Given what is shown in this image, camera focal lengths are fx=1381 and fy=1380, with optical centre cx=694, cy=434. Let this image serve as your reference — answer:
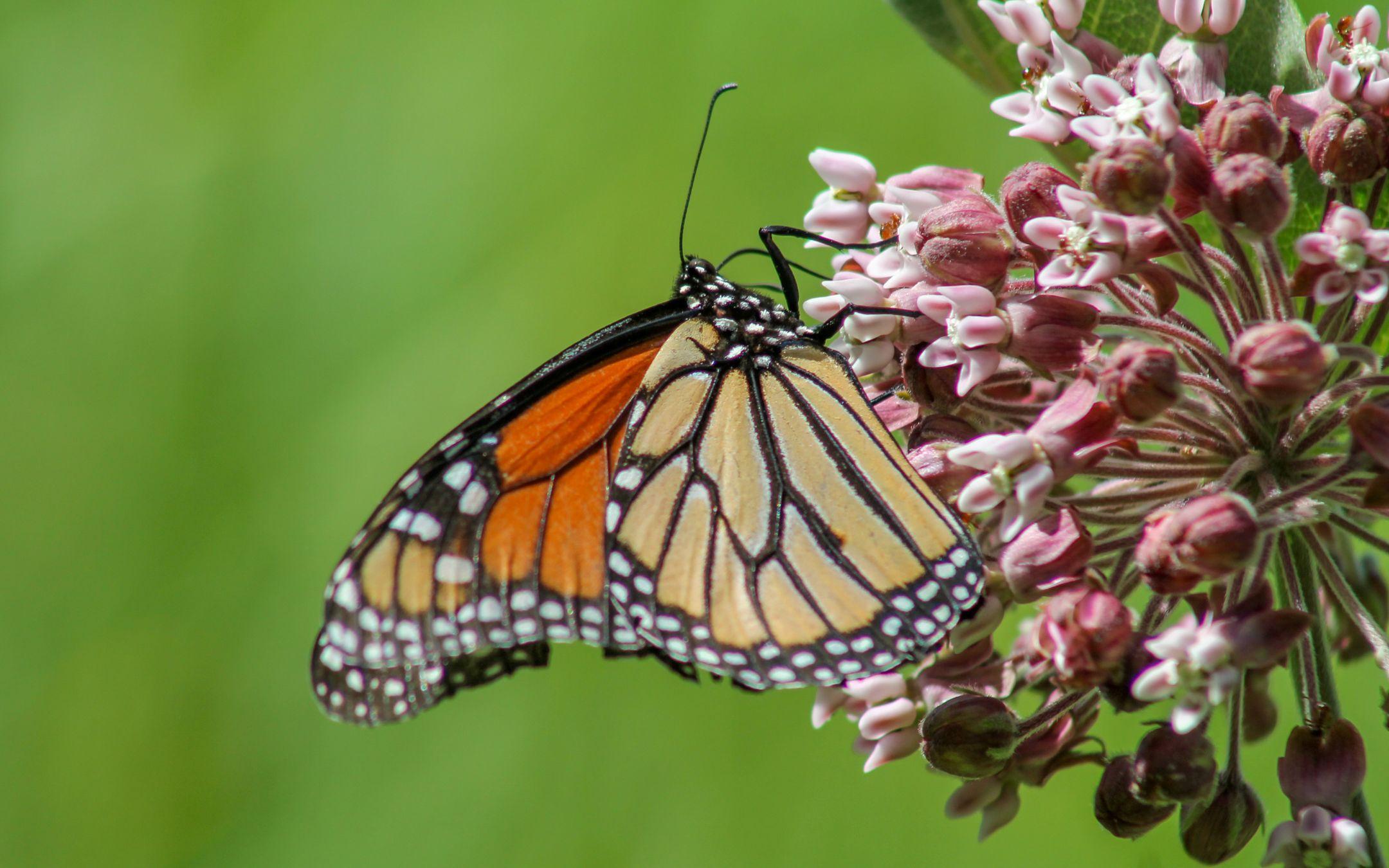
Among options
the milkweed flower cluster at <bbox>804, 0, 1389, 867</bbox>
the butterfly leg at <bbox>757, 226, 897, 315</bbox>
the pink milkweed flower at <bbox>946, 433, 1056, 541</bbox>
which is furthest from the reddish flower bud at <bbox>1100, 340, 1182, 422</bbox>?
the butterfly leg at <bbox>757, 226, 897, 315</bbox>

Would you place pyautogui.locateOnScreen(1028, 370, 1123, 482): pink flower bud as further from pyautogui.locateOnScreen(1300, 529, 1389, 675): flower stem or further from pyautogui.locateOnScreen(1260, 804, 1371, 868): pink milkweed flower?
pyautogui.locateOnScreen(1260, 804, 1371, 868): pink milkweed flower

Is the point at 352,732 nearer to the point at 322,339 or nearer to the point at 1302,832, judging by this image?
the point at 322,339

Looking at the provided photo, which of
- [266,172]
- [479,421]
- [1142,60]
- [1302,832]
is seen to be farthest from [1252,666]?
[266,172]

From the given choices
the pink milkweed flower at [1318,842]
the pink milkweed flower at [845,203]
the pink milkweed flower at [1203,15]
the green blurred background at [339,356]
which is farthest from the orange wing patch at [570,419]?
the green blurred background at [339,356]

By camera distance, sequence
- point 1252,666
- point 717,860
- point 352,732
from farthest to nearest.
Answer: point 352,732 → point 717,860 → point 1252,666

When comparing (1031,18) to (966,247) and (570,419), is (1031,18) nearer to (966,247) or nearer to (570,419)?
(966,247)

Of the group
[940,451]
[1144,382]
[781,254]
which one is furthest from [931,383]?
[781,254]

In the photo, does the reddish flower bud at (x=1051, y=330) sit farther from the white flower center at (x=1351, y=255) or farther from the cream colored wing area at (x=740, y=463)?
the cream colored wing area at (x=740, y=463)
